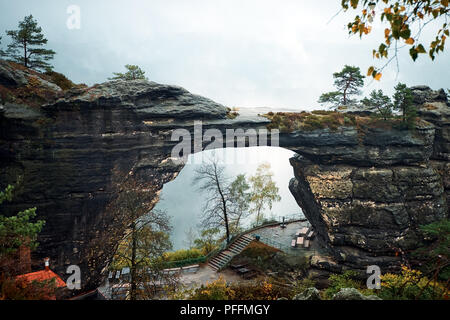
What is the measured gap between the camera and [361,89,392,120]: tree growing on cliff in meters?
23.1

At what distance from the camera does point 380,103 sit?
968 inches

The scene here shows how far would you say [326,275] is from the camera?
822 inches

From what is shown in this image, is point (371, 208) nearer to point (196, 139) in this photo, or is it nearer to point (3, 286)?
point (196, 139)

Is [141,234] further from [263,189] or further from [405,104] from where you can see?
[263,189]

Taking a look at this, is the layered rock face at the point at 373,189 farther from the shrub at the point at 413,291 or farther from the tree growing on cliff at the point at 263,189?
the tree growing on cliff at the point at 263,189

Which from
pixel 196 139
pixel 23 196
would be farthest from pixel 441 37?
pixel 23 196

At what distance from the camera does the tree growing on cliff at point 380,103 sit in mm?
23141

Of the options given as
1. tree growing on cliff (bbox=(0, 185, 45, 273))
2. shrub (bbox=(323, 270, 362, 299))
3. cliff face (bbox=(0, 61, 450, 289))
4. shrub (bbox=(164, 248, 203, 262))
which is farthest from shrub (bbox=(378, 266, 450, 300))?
shrub (bbox=(164, 248, 203, 262))

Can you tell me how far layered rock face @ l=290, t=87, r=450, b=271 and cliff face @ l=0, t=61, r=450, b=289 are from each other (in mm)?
80

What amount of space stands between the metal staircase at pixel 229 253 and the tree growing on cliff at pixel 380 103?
1650 cm

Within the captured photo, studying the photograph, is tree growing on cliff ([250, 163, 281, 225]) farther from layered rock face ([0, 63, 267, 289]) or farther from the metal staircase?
layered rock face ([0, 63, 267, 289])

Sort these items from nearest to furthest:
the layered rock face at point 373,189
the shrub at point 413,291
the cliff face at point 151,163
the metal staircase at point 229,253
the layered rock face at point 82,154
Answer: the shrub at point 413,291 < the layered rock face at point 82,154 < the cliff face at point 151,163 < the layered rock face at point 373,189 < the metal staircase at point 229,253

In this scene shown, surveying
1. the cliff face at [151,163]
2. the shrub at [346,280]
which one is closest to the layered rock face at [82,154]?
the cliff face at [151,163]

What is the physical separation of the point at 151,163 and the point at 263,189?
2285 cm
